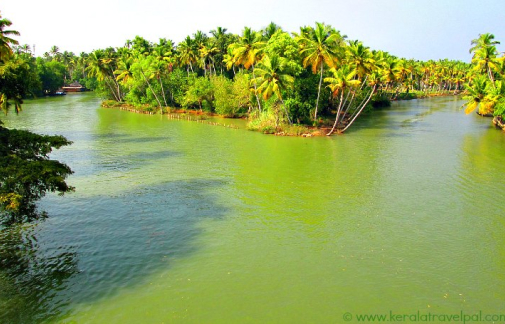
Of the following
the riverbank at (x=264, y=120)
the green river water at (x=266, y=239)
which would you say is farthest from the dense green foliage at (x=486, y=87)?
the riverbank at (x=264, y=120)

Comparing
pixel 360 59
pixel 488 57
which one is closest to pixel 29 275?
pixel 360 59

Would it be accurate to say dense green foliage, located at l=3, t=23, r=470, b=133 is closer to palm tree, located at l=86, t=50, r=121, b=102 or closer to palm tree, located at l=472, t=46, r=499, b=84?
palm tree, located at l=86, t=50, r=121, b=102

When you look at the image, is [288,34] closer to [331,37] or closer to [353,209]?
[331,37]

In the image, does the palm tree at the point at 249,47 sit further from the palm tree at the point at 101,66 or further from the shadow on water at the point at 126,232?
the palm tree at the point at 101,66

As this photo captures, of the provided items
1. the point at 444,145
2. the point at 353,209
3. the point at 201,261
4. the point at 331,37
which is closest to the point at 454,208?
the point at 353,209

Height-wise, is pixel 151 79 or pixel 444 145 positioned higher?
pixel 151 79

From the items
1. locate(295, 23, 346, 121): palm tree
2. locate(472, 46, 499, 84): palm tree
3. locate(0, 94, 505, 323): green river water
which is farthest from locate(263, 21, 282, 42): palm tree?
locate(472, 46, 499, 84): palm tree

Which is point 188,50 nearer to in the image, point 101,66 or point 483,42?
point 101,66
